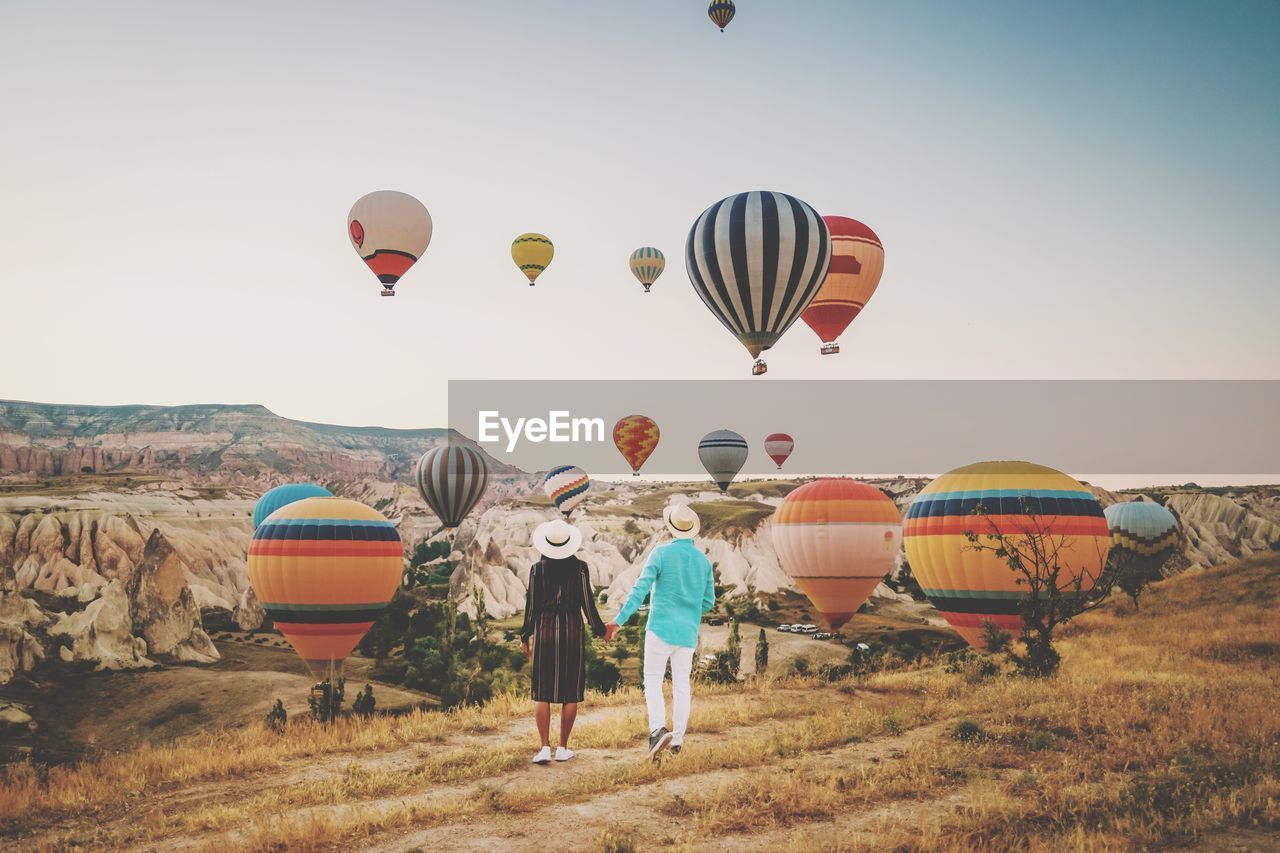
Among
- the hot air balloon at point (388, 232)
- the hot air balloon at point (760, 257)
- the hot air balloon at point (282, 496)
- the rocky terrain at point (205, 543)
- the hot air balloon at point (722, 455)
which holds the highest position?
the hot air balloon at point (388, 232)

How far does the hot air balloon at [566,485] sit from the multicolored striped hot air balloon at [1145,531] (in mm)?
27709

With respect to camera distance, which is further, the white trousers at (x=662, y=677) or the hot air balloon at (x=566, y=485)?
the hot air balloon at (x=566, y=485)

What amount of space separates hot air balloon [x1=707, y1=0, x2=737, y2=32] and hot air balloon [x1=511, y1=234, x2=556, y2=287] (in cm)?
1328

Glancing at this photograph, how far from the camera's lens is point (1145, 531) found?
36031mm

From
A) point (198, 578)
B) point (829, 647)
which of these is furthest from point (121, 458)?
point (829, 647)

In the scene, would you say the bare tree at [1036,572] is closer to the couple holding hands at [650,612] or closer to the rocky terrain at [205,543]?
the couple holding hands at [650,612]

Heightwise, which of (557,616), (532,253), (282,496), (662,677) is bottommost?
(662,677)

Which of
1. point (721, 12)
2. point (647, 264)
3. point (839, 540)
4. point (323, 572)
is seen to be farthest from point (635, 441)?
point (323, 572)

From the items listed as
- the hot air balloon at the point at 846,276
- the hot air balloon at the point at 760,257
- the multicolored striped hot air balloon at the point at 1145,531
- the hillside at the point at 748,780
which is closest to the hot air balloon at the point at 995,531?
the hillside at the point at 748,780

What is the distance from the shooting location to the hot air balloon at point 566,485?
51.4 metres

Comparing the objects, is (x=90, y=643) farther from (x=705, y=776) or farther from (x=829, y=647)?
(x=705, y=776)

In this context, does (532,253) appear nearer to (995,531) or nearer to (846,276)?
(846,276)

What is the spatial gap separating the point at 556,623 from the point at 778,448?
46779 millimetres

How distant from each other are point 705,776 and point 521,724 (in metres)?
4.86
